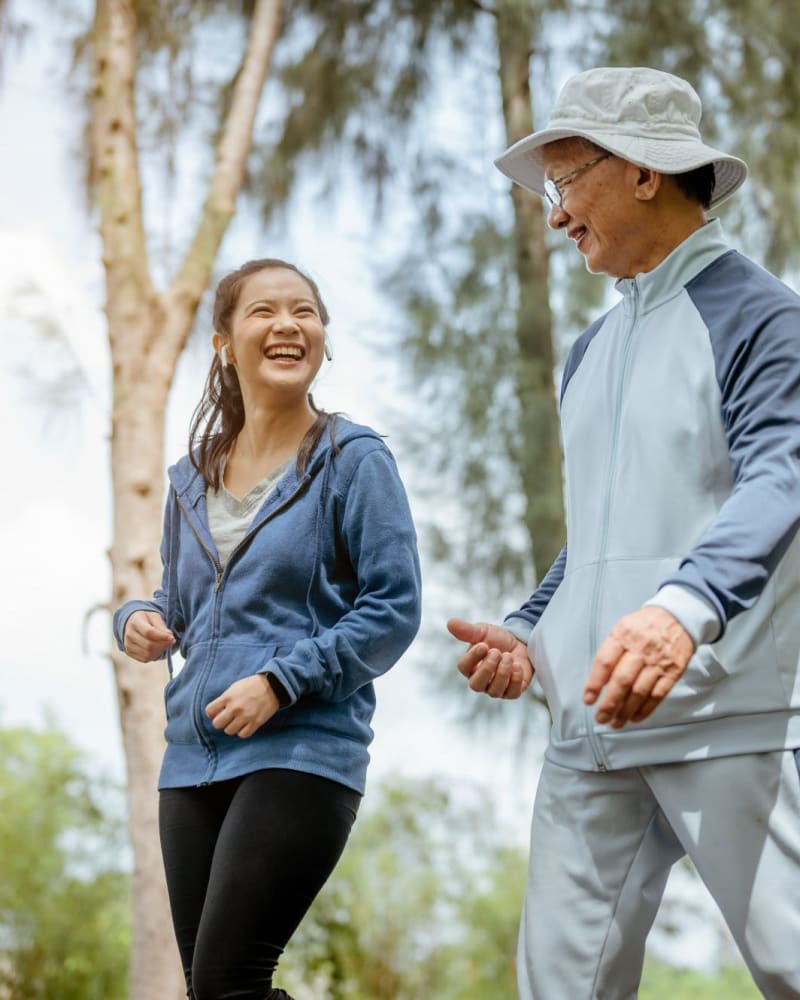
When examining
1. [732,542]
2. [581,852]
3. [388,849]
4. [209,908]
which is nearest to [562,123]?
[732,542]

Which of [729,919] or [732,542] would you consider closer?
[732,542]

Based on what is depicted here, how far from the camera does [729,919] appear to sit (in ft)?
4.13

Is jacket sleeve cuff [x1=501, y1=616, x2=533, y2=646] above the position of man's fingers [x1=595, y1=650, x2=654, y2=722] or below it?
below

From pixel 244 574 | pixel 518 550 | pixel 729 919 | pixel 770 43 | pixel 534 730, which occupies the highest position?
pixel 770 43

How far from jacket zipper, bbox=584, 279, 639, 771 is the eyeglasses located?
0.14 meters

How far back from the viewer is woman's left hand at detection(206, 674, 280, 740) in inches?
56.7

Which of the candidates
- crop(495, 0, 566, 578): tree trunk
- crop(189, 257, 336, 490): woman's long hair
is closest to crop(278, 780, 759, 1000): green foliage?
crop(495, 0, 566, 578): tree trunk

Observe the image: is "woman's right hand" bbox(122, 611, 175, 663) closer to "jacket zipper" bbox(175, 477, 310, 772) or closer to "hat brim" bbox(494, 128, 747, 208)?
"jacket zipper" bbox(175, 477, 310, 772)

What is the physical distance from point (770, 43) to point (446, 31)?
48.6 inches

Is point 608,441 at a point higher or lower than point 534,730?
higher

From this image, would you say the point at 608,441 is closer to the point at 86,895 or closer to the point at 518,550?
the point at 518,550

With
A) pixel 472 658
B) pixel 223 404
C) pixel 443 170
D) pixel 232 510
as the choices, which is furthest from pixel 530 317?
pixel 472 658

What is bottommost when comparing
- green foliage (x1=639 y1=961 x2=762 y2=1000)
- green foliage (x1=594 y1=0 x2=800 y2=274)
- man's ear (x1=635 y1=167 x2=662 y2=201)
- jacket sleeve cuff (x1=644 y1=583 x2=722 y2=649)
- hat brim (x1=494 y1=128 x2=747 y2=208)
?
green foliage (x1=639 y1=961 x2=762 y2=1000)

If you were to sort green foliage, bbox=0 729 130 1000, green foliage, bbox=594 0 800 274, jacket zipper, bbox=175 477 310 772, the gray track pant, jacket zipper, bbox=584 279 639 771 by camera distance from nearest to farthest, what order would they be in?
the gray track pant → jacket zipper, bbox=584 279 639 771 → jacket zipper, bbox=175 477 310 772 → green foliage, bbox=594 0 800 274 → green foliage, bbox=0 729 130 1000
